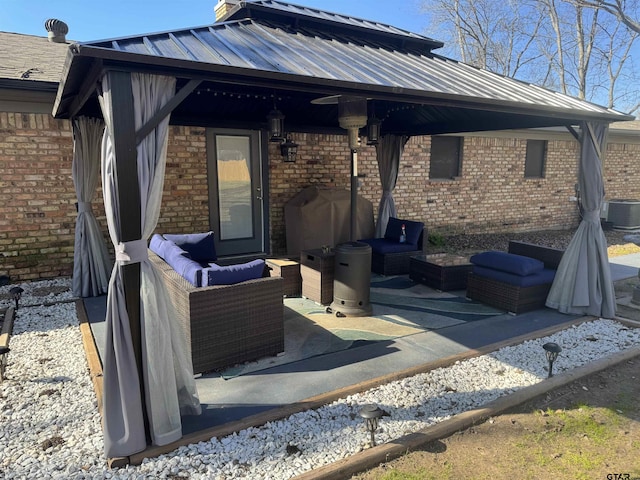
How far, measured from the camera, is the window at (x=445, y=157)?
373 inches

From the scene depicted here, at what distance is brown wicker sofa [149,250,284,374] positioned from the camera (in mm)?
3316

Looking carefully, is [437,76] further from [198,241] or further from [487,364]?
[198,241]

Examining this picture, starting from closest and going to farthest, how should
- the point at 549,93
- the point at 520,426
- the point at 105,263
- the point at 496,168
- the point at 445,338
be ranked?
the point at 520,426 → the point at 445,338 → the point at 549,93 → the point at 105,263 → the point at 496,168

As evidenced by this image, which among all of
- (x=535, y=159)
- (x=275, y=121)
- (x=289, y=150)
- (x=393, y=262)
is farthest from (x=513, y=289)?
(x=535, y=159)

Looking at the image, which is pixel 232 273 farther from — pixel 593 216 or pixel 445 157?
pixel 445 157

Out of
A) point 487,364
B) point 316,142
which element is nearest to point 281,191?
point 316,142

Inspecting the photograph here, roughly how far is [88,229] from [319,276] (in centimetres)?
304

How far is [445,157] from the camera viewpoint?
379 inches

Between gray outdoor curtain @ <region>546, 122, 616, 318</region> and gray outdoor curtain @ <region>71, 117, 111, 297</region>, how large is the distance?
5.76 meters

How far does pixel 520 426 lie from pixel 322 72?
9.46 ft

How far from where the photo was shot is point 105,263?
543 centimetres

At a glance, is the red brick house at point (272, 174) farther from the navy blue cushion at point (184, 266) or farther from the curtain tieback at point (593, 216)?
the curtain tieback at point (593, 216)

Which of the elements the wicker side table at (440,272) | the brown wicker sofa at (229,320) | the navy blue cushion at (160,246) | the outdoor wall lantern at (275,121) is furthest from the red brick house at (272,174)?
the wicker side table at (440,272)

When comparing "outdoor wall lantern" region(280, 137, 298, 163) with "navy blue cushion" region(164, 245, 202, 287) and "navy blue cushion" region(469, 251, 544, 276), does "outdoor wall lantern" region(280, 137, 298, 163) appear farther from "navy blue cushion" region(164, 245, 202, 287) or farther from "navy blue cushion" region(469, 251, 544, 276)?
"navy blue cushion" region(469, 251, 544, 276)
